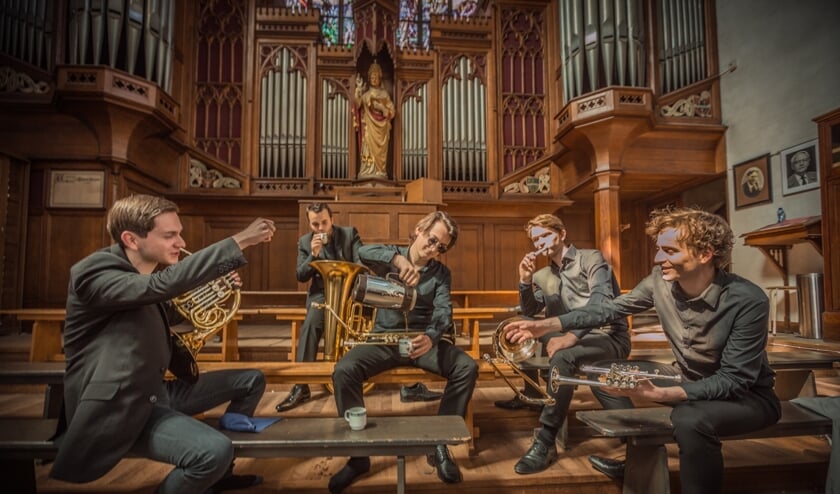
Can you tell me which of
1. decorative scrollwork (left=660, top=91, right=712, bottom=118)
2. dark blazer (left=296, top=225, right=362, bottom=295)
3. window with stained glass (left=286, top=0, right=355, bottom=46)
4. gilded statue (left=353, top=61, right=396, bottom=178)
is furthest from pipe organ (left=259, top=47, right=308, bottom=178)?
decorative scrollwork (left=660, top=91, right=712, bottom=118)

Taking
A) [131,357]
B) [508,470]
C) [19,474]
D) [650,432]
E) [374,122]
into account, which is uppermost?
[374,122]

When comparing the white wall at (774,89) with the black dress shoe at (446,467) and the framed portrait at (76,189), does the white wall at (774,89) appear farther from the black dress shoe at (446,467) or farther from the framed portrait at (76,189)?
the framed portrait at (76,189)

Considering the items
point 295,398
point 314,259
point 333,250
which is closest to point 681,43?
point 333,250

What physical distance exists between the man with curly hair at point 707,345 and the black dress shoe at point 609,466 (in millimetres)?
475

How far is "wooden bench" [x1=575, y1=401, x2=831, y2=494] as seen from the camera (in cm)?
179

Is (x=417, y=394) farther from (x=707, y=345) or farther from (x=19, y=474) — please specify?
(x=19, y=474)

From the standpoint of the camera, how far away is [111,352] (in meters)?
1.51

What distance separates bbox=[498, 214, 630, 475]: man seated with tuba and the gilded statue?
177 inches

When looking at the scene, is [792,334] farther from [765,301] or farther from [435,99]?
[435,99]

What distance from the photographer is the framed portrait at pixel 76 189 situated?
208 inches

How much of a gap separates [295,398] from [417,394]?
0.91 meters

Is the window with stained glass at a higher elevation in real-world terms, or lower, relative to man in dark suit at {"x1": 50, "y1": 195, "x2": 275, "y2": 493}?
higher

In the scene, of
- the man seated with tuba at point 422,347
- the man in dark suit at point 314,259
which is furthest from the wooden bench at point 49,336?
the man seated with tuba at point 422,347

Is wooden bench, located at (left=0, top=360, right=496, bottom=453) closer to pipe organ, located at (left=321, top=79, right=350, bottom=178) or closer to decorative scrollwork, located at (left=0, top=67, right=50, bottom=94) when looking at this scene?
decorative scrollwork, located at (left=0, top=67, right=50, bottom=94)
